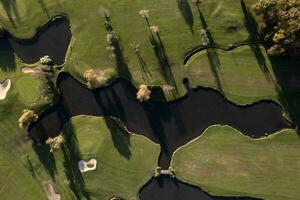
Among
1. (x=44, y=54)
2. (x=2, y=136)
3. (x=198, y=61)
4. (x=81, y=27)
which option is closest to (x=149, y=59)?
(x=198, y=61)

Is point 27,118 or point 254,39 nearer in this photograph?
point 27,118

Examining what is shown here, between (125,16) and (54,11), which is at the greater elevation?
(54,11)

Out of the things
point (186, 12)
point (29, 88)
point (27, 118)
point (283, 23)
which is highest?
point (186, 12)

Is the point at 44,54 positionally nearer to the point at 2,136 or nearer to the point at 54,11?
the point at 54,11

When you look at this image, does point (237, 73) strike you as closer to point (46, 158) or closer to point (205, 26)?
point (205, 26)

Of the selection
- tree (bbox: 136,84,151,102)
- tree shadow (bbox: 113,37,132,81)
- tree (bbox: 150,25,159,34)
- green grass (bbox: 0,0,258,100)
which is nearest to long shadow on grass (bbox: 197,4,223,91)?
green grass (bbox: 0,0,258,100)

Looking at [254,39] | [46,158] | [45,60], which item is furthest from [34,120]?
[254,39]
